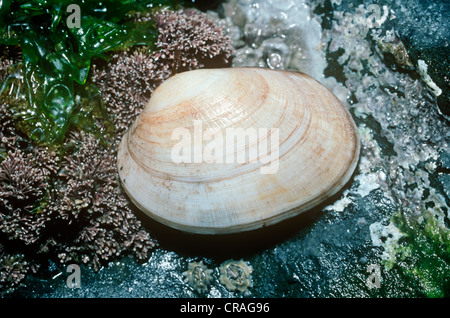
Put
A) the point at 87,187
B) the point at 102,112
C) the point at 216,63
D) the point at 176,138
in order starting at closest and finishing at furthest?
the point at 176,138 → the point at 87,187 → the point at 102,112 → the point at 216,63

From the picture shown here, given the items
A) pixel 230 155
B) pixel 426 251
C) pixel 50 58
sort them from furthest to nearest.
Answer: pixel 50 58, pixel 426 251, pixel 230 155

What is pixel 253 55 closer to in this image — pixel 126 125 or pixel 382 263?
pixel 126 125

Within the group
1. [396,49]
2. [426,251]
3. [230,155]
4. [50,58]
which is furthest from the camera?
[396,49]

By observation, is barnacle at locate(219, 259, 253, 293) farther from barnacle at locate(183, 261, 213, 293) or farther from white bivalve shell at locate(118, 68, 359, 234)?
white bivalve shell at locate(118, 68, 359, 234)

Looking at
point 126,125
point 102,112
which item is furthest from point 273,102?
point 102,112

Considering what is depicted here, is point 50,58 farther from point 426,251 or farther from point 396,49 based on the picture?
point 426,251

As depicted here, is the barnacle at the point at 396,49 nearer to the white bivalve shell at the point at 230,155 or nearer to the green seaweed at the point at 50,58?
the white bivalve shell at the point at 230,155

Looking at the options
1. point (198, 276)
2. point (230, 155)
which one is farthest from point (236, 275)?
point (230, 155)
